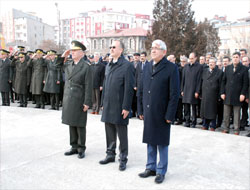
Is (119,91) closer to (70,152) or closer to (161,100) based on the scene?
(161,100)

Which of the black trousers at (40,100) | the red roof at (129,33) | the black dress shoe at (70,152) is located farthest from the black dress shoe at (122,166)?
the red roof at (129,33)

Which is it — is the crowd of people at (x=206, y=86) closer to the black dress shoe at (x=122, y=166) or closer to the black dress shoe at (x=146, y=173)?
the black dress shoe at (x=122, y=166)

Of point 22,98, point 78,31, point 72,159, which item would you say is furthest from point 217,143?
point 78,31

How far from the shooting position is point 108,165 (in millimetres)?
4766

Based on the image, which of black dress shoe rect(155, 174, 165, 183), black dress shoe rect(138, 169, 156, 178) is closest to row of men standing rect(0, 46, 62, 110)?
black dress shoe rect(138, 169, 156, 178)

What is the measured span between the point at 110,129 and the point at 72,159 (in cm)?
94

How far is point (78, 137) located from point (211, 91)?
4155mm

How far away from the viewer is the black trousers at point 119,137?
4566 millimetres

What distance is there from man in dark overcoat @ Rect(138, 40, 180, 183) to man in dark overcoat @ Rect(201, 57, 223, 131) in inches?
155

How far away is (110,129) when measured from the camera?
4773 millimetres

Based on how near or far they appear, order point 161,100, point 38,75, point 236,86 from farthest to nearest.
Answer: point 38,75 < point 236,86 < point 161,100

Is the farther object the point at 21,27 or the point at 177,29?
the point at 21,27

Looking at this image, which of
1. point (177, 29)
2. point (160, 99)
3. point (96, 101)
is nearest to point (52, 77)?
point (96, 101)

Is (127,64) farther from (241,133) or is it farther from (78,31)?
(78,31)
